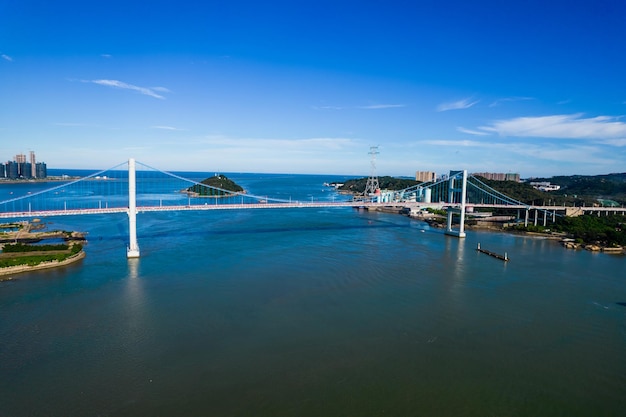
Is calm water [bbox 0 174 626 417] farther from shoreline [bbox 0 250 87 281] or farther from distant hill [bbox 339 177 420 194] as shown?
distant hill [bbox 339 177 420 194]

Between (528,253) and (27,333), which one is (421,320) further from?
(528,253)

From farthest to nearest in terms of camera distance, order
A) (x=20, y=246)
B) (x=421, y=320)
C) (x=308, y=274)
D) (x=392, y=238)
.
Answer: (x=392, y=238) → (x=20, y=246) → (x=308, y=274) → (x=421, y=320)

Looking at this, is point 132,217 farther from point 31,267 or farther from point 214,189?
point 214,189

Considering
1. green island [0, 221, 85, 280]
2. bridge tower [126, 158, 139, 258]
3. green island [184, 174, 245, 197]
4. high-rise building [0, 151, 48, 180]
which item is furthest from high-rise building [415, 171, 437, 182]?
high-rise building [0, 151, 48, 180]

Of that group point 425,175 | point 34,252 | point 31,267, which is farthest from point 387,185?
point 31,267

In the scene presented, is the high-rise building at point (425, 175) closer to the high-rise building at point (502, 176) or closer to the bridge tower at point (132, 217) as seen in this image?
the high-rise building at point (502, 176)

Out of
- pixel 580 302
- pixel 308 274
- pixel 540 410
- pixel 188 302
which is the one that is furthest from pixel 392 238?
pixel 540 410
